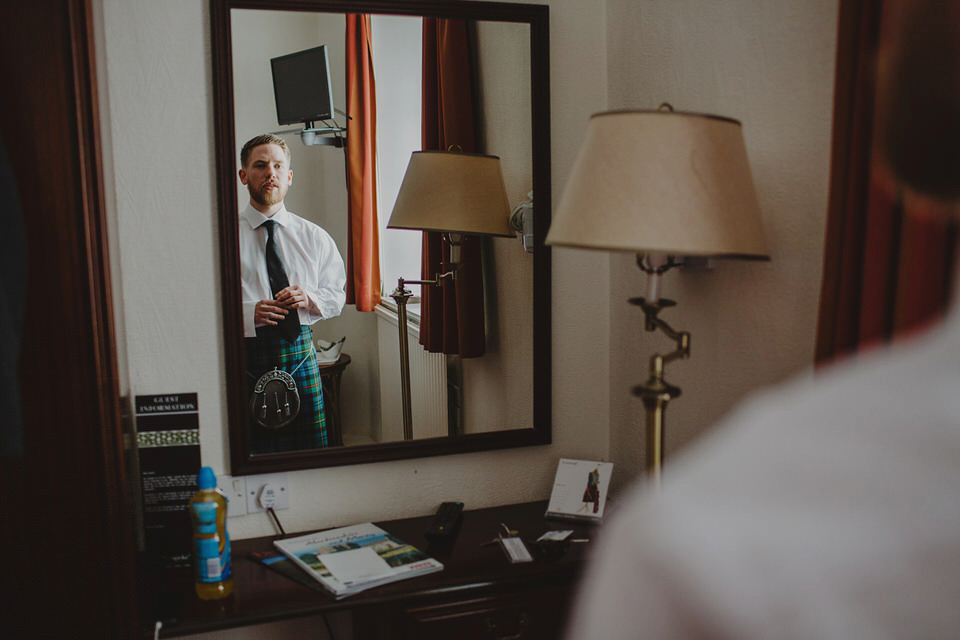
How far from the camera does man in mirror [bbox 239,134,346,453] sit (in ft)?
5.46

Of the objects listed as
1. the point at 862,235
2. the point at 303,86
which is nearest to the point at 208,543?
the point at 303,86

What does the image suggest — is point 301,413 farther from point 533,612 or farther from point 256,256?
point 533,612

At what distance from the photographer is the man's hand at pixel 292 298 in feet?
5.58


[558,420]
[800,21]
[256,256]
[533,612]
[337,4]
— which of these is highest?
[337,4]

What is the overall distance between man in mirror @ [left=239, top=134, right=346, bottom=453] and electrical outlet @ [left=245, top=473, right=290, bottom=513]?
0.07m

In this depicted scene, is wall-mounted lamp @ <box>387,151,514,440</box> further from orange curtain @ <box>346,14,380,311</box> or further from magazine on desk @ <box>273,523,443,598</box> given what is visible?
magazine on desk @ <box>273,523,443,598</box>

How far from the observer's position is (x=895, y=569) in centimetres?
33

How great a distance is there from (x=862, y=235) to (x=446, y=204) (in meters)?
0.93

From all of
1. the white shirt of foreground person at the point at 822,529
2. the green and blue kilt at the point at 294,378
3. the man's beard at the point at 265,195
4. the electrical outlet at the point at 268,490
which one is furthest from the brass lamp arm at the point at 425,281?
the white shirt of foreground person at the point at 822,529

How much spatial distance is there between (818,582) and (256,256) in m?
1.53

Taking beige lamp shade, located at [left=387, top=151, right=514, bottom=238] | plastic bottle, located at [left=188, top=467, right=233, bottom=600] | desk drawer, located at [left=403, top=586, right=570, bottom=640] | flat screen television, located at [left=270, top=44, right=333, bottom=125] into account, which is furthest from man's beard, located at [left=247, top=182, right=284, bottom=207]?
desk drawer, located at [left=403, top=586, right=570, bottom=640]

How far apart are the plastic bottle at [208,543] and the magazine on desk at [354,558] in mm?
168

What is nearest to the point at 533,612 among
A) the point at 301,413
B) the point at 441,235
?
the point at 301,413

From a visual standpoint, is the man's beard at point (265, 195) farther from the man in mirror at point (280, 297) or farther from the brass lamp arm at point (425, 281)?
the brass lamp arm at point (425, 281)
